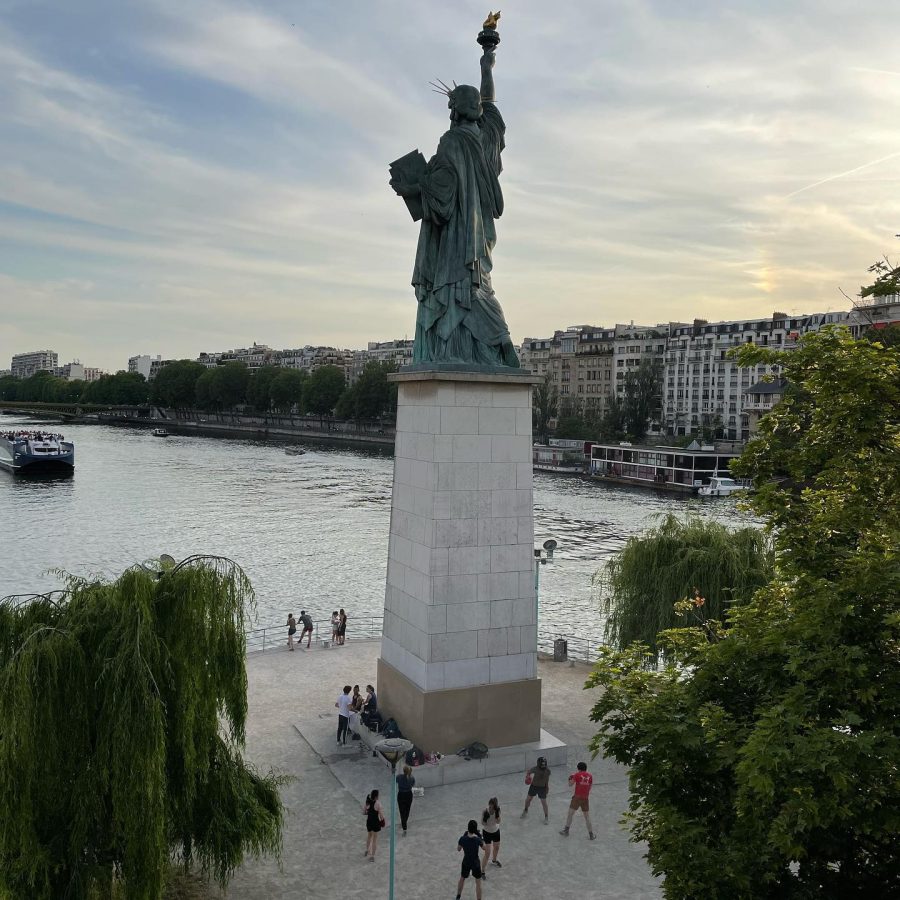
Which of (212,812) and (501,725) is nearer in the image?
(212,812)

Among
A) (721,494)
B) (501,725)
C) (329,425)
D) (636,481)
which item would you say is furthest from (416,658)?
(329,425)

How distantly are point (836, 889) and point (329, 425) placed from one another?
144223mm

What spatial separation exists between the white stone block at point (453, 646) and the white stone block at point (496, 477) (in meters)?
2.64

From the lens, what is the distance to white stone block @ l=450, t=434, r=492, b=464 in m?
15.3

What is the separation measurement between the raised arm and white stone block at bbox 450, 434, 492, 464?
260 inches

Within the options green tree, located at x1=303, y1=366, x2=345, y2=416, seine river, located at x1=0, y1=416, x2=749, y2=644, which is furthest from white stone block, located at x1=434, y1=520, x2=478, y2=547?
green tree, located at x1=303, y1=366, x2=345, y2=416

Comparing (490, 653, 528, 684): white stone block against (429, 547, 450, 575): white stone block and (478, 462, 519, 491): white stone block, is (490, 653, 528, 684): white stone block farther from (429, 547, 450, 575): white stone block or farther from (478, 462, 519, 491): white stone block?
(478, 462, 519, 491): white stone block

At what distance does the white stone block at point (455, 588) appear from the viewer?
15.1 m

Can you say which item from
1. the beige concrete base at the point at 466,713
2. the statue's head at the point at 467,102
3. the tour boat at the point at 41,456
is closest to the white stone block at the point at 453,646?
the beige concrete base at the point at 466,713

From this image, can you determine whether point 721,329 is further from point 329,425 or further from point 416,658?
point 416,658

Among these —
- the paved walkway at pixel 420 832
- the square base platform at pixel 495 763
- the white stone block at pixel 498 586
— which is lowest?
the paved walkway at pixel 420 832

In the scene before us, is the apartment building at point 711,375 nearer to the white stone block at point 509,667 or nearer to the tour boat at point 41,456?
the tour boat at point 41,456

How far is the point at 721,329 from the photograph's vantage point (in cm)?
12838

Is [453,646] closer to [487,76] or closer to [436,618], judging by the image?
[436,618]
